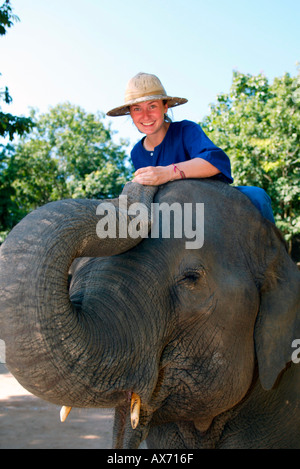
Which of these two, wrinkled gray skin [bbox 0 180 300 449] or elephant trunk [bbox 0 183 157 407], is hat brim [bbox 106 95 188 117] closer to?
wrinkled gray skin [bbox 0 180 300 449]

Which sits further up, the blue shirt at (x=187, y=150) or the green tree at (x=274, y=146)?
the green tree at (x=274, y=146)

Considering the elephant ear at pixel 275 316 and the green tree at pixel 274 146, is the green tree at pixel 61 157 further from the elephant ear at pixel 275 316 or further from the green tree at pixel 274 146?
the elephant ear at pixel 275 316

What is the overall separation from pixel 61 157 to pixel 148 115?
26.8 meters

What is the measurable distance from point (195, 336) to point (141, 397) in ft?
1.26

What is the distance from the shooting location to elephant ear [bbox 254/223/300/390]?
7.97 ft

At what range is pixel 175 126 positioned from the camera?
114 inches

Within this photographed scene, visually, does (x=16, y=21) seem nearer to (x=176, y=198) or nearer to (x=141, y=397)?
(x=176, y=198)

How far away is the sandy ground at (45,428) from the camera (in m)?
6.37

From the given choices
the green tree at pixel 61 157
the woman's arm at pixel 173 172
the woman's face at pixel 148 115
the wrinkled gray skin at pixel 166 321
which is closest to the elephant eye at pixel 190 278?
the wrinkled gray skin at pixel 166 321

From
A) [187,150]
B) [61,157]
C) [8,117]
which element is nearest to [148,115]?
[187,150]

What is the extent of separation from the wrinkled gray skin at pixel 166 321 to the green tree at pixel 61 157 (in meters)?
22.7

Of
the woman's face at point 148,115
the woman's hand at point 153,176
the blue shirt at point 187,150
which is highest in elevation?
the woman's face at point 148,115

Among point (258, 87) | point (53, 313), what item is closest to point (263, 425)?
point (53, 313)

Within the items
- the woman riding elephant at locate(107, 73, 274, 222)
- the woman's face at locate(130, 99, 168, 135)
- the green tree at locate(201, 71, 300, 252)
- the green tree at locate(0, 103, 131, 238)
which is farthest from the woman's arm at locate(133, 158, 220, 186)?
the green tree at locate(0, 103, 131, 238)
